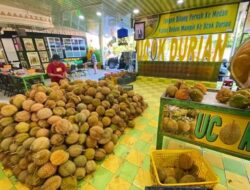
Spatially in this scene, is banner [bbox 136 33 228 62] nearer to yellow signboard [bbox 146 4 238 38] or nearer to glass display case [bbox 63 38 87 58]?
yellow signboard [bbox 146 4 238 38]

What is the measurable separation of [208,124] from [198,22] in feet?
15.8

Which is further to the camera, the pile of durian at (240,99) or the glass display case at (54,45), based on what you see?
the glass display case at (54,45)

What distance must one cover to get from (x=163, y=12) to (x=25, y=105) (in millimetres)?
→ 5638

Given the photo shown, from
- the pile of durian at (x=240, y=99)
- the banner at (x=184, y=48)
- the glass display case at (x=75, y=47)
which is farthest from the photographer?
the glass display case at (x=75, y=47)

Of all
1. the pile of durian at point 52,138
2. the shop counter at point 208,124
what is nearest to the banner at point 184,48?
the shop counter at point 208,124

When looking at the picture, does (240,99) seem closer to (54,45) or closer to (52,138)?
(52,138)

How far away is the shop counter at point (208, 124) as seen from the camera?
1226 millimetres

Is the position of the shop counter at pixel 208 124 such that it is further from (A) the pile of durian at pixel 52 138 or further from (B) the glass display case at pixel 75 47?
(B) the glass display case at pixel 75 47

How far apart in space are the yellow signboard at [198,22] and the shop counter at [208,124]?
4272 mm

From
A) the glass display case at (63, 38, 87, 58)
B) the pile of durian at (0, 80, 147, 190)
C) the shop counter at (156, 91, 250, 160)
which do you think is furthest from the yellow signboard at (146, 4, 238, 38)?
the glass display case at (63, 38, 87, 58)

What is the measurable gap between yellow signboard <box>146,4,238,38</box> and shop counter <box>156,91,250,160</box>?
4272 millimetres

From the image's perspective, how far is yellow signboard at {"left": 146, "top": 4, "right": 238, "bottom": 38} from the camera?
14.4ft

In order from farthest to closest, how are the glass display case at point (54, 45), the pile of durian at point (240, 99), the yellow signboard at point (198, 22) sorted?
the glass display case at point (54, 45)
the yellow signboard at point (198, 22)
the pile of durian at point (240, 99)

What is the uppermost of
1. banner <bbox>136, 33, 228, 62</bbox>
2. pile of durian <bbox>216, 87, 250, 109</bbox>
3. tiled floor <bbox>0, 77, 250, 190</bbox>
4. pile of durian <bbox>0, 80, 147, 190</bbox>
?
banner <bbox>136, 33, 228, 62</bbox>
